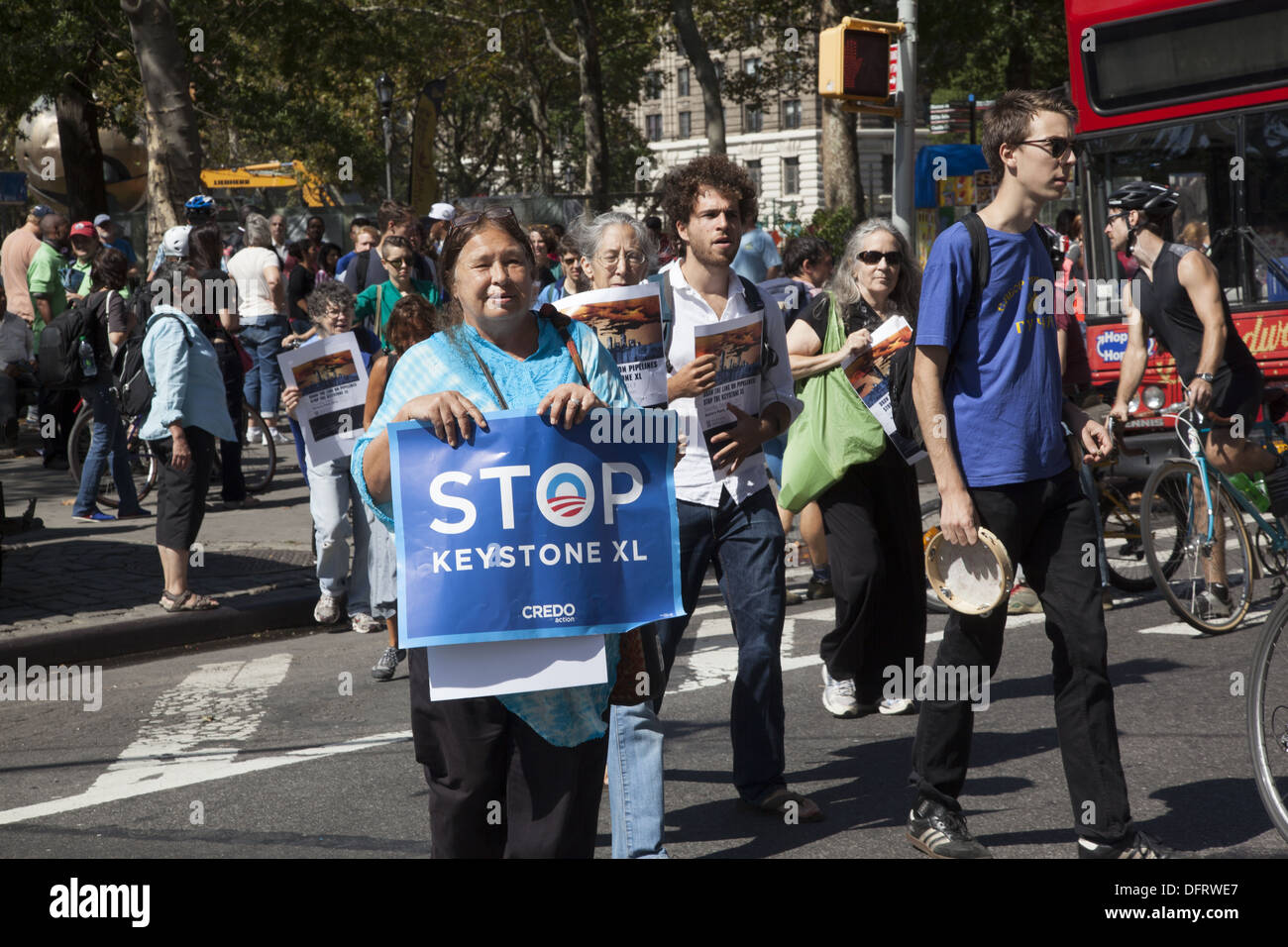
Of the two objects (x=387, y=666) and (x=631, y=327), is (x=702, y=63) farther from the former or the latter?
(x=631, y=327)

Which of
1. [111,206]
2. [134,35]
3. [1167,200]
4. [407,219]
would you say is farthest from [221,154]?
[1167,200]

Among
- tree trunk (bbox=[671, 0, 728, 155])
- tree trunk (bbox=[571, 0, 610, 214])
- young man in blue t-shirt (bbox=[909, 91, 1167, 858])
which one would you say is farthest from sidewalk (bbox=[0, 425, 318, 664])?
tree trunk (bbox=[571, 0, 610, 214])

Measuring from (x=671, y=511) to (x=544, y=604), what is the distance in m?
0.34

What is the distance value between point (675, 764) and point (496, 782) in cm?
227

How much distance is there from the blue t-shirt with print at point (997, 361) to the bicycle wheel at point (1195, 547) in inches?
137

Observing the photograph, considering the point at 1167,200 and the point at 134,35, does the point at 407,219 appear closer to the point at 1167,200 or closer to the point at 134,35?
the point at 1167,200

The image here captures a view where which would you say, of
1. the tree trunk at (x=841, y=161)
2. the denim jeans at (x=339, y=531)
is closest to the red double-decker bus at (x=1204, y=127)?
the denim jeans at (x=339, y=531)

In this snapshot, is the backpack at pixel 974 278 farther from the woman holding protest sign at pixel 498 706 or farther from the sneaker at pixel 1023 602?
the sneaker at pixel 1023 602

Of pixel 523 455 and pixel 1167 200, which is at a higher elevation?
pixel 1167 200

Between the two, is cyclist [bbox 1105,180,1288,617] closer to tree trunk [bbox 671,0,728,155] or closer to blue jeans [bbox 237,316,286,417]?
→ blue jeans [bbox 237,316,286,417]

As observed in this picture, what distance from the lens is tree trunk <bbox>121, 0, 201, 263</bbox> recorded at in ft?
44.2

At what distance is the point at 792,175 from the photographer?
79.4m

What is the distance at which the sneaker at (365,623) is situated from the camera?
Answer: 26.8ft

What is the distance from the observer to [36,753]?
5.95m
